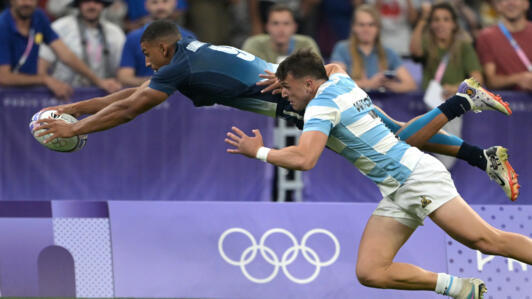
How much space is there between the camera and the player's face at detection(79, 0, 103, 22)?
30.7 feet

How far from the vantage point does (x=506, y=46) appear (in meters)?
9.40

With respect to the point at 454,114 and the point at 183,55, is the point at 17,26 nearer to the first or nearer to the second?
the point at 183,55

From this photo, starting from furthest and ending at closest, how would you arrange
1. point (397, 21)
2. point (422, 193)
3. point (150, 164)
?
point (397, 21) → point (150, 164) → point (422, 193)

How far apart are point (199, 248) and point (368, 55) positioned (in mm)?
2952

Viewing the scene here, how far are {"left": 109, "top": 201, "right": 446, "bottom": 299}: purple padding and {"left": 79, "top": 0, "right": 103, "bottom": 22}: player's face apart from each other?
258 cm

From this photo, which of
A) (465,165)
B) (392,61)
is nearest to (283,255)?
(465,165)

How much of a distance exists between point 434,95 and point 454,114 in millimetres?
2092

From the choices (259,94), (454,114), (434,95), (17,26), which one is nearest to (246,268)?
(259,94)

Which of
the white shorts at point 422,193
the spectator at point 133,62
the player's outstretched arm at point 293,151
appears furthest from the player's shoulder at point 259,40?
the player's outstretched arm at point 293,151

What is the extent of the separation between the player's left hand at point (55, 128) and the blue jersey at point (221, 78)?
683 millimetres

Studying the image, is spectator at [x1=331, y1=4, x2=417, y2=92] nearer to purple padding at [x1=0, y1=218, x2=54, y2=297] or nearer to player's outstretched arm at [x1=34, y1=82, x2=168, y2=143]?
player's outstretched arm at [x1=34, y1=82, x2=168, y2=143]

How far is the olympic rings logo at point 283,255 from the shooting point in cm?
746

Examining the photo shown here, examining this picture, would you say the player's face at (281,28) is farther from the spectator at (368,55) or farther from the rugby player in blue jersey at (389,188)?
the rugby player in blue jersey at (389,188)

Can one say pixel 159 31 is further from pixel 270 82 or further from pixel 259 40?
pixel 259 40
